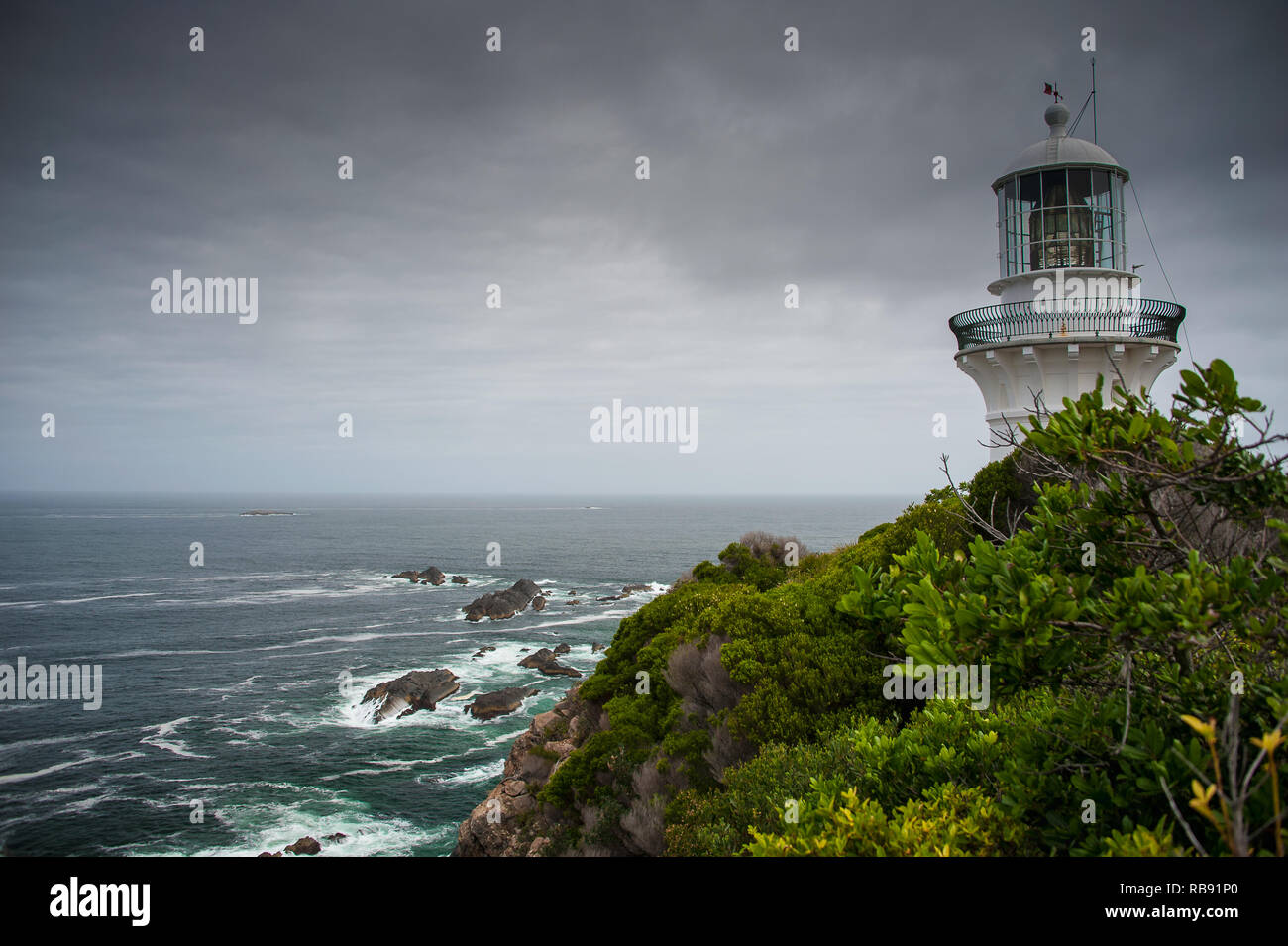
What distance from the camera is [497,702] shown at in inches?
1218

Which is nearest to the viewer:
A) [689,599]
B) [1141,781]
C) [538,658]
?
[1141,781]

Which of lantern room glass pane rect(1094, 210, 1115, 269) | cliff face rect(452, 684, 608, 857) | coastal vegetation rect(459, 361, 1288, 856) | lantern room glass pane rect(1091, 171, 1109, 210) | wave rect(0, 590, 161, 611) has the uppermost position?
lantern room glass pane rect(1091, 171, 1109, 210)

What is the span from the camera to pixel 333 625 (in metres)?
48.2

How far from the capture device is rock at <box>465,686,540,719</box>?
30.4 meters

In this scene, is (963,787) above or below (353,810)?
above

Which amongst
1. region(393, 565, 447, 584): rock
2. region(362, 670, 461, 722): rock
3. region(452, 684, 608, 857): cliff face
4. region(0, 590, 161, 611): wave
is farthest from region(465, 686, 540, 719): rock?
region(0, 590, 161, 611): wave

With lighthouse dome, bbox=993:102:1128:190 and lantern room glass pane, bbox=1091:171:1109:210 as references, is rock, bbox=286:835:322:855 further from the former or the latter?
lantern room glass pane, bbox=1091:171:1109:210

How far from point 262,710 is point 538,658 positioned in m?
13.2

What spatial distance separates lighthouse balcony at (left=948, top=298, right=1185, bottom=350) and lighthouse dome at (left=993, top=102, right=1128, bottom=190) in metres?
3.13

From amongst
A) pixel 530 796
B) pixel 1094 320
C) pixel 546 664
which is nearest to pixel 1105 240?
pixel 1094 320

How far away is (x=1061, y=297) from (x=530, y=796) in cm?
1597
